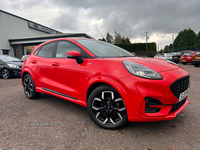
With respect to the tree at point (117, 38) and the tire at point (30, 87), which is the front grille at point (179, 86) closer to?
the tire at point (30, 87)

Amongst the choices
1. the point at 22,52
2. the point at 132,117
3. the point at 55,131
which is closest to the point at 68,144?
the point at 55,131

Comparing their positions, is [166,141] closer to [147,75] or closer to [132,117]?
[132,117]

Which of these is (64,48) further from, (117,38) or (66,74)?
(117,38)

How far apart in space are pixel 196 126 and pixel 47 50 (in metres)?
3.28

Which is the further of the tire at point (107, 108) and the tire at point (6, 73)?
the tire at point (6, 73)

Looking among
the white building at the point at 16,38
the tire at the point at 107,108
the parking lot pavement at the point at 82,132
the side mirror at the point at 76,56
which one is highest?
the white building at the point at 16,38

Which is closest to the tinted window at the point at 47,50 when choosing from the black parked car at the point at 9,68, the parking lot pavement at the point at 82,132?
the parking lot pavement at the point at 82,132

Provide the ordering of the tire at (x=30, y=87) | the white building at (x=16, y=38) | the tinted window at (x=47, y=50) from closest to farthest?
1. the tinted window at (x=47, y=50)
2. the tire at (x=30, y=87)
3. the white building at (x=16, y=38)

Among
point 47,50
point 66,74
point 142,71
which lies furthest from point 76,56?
point 47,50

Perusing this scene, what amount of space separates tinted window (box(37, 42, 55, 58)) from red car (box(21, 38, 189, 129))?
390mm

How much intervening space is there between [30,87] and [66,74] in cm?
163

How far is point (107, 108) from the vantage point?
2240mm

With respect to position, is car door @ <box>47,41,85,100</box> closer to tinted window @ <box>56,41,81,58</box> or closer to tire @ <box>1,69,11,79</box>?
tinted window @ <box>56,41,81,58</box>

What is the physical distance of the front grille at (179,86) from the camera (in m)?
1.97
